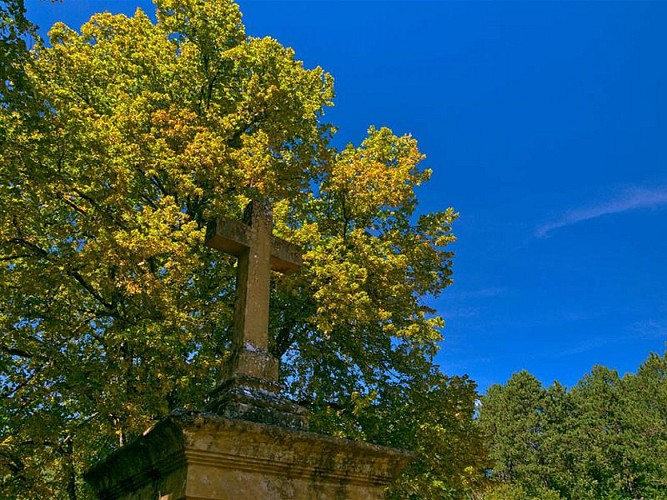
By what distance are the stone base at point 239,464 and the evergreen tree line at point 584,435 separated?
121ft

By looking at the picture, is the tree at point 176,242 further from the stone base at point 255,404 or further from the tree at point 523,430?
the tree at point 523,430

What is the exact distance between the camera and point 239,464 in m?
3.31

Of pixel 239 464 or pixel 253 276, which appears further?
pixel 253 276

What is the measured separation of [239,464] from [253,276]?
5.17ft

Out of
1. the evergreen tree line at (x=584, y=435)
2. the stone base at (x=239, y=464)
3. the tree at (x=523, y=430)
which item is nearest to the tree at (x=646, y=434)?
the evergreen tree line at (x=584, y=435)

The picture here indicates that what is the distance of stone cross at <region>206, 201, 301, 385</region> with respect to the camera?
4074 millimetres

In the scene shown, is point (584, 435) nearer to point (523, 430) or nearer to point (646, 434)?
point (646, 434)

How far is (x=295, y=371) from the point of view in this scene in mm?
13906

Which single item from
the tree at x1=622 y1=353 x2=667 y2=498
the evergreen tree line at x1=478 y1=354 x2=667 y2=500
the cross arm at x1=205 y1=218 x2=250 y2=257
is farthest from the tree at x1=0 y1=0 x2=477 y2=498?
the tree at x1=622 y1=353 x2=667 y2=498

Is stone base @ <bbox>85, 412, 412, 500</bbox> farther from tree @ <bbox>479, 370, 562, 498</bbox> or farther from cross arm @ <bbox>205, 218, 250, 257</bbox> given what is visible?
tree @ <bbox>479, 370, 562, 498</bbox>

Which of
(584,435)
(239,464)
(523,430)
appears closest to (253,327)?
(239,464)

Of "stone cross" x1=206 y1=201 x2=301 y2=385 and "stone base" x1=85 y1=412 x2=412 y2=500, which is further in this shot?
"stone cross" x1=206 y1=201 x2=301 y2=385

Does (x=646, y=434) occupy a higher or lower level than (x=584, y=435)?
lower

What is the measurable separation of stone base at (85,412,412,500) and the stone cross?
67 cm
